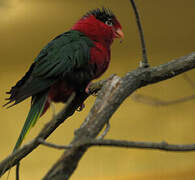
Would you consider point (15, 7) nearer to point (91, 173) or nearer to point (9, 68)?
point (9, 68)

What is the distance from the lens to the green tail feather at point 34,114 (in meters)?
0.98

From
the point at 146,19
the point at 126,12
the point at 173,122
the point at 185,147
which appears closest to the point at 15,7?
the point at 126,12

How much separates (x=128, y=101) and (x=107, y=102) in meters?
1.69

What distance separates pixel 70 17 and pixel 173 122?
976 millimetres

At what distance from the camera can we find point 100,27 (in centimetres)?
135

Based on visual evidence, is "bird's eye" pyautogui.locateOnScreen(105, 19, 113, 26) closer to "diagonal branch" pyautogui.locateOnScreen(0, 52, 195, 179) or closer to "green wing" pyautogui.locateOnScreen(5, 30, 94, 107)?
"green wing" pyautogui.locateOnScreen(5, 30, 94, 107)

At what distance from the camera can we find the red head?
4.35 ft

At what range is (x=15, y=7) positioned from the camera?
2164 mm

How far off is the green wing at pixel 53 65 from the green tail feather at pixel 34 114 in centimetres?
3

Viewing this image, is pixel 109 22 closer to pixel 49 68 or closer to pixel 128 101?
pixel 49 68

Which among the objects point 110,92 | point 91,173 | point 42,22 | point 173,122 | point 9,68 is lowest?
point 110,92

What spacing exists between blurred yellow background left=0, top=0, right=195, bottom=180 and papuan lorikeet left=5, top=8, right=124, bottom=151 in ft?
3.41

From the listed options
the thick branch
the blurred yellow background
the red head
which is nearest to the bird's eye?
the red head

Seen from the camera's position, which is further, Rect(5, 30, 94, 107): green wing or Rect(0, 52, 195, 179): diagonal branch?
Rect(5, 30, 94, 107): green wing
